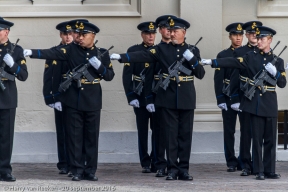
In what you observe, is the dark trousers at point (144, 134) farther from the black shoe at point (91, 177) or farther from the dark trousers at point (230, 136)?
the black shoe at point (91, 177)

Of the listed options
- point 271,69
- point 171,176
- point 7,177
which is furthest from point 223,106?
point 7,177

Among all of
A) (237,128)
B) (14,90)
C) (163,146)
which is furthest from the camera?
(237,128)

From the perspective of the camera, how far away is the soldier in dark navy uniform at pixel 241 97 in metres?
12.4

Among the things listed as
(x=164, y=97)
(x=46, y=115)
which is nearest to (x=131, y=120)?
(x=46, y=115)

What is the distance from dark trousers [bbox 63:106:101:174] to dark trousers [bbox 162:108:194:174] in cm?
94

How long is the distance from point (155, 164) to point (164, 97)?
1.15m

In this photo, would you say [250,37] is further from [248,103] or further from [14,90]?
[14,90]

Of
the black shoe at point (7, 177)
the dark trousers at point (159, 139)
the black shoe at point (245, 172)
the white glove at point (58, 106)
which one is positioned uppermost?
the white glove at point (58, 106)

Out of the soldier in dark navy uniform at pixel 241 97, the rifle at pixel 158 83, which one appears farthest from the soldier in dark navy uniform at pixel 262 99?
the rifle at pixel 158 83

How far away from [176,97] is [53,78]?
184cm

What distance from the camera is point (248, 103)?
11.8 meters

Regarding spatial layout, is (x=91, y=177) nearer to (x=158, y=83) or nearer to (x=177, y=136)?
(x=177, y=136)

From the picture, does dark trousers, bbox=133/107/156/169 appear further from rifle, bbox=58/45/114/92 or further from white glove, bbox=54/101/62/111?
rifle, bbox=58/45/114/92

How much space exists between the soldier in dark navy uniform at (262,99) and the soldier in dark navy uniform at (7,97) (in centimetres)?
255
